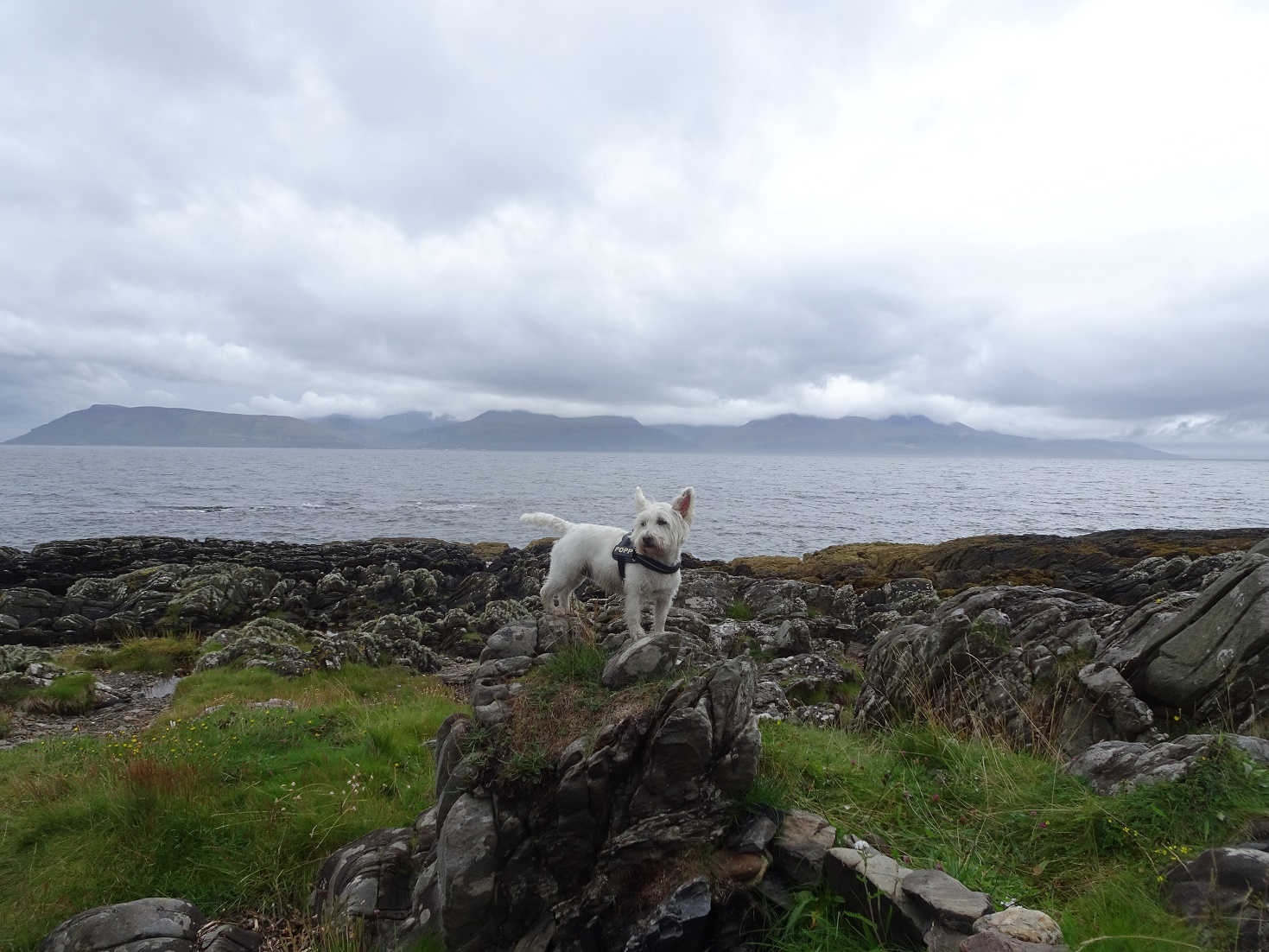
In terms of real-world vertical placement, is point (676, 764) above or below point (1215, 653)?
below

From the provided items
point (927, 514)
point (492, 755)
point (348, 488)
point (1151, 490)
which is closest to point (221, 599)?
point (492, 755)

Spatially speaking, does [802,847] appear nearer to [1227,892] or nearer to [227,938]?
[1227,892]

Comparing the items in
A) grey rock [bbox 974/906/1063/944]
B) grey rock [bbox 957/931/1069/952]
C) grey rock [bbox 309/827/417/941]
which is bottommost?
grey rock [bbox 309/827/417/941]

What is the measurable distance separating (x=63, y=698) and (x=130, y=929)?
9879 millimetres

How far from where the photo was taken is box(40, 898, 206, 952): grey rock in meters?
5.07

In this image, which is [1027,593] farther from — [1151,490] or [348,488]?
[1151,490]

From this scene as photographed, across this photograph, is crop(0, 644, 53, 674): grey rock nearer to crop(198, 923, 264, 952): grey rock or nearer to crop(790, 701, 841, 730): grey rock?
crop(198, 923, 264, 952): grey rock

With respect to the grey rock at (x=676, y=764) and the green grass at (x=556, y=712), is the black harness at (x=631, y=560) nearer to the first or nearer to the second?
the green grass at (x=556, y=712)

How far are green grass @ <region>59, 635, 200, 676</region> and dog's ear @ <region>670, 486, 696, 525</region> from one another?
14.1m

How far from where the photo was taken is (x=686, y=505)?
26.5 feet

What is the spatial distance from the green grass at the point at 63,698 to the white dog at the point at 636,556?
398 inches

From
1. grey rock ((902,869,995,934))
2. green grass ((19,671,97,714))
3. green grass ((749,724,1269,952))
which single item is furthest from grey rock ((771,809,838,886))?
green grass ((19,671,97,714))

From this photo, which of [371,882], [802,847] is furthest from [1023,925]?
[371,882]

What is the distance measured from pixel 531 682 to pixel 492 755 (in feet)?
4.03
